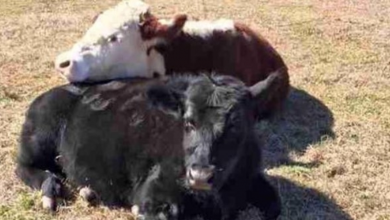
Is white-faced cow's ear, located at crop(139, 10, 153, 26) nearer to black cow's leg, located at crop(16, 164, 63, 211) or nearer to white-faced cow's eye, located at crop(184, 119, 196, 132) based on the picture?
black cow's leg, located at crop(16, 164, 63, 211)

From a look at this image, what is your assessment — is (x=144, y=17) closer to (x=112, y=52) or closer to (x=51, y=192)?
(x=112, y=52)

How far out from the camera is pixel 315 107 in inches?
281

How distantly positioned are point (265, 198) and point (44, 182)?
153cm

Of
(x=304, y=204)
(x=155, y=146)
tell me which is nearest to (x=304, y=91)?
(x=304, y=204)

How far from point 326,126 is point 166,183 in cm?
233

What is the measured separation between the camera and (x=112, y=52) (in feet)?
19.8

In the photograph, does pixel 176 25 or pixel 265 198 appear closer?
pixel 265 198

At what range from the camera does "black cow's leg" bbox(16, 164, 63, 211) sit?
5.12 metres

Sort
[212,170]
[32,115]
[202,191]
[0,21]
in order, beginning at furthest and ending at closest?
1. [0,21]
2. [32,115]
3. [202,191]
4. [212,170]

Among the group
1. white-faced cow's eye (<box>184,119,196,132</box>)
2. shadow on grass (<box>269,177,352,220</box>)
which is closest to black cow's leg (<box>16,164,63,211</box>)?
white-faced cow's eye (<box>184,119,196,132</box>)

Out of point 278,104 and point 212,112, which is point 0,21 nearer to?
point 278,104

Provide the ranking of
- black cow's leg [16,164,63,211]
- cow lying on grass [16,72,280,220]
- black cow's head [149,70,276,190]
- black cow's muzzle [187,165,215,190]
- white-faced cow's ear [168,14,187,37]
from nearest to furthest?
black cow's muzzle [187,165,215,190] < black cow's head [149,70,276,190] < cow lying on grass [16,72,280,220] < black cow's leg [16,164,63,211] < white-faced cow's ear [168,14,187,37]

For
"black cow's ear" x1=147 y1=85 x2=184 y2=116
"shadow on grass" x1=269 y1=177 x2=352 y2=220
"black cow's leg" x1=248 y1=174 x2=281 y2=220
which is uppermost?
"black cow's ear" x1=147 y1=85 x2=184 y2=116

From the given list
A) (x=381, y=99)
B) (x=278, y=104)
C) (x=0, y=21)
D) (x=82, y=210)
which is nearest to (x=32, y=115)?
(x=82, y=210)
